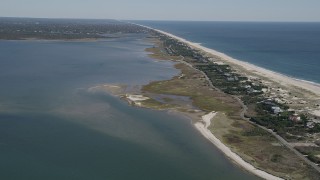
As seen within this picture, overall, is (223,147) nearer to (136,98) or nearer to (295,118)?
(295,118)

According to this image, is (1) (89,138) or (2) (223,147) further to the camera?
(1) (89,138)

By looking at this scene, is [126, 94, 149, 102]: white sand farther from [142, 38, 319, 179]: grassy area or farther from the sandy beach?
the sandy beach

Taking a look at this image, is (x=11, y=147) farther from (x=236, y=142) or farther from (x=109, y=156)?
(x=236, y=142)

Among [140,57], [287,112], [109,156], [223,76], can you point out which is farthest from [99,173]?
[140,57]

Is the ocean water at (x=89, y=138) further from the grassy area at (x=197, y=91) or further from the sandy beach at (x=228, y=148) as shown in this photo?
the grassy area at (x=197, y=91)

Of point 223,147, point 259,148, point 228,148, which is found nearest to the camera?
point 259,148

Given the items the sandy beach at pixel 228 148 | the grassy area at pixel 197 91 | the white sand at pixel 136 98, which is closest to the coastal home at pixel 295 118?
the grassy area at pixel 197 91

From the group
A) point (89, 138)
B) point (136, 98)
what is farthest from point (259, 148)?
point (136, 98)

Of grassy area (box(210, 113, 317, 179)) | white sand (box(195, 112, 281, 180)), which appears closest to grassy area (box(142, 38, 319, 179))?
grassy area (box(210, 113, 317, 179))
